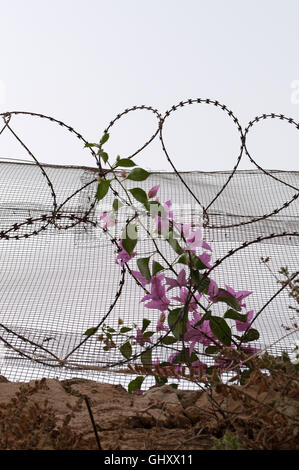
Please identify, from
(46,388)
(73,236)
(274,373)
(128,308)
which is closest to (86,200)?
(73,236)

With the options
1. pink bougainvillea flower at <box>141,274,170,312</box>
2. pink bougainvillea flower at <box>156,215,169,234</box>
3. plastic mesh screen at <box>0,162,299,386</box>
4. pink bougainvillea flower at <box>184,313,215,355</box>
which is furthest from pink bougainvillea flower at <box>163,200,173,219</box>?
plastic mesh screen at <box>0,162,299,386</box>

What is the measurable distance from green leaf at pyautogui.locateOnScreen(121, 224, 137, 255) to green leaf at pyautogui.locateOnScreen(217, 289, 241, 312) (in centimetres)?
22

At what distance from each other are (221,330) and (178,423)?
1.11 feet

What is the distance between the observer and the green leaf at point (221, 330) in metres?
1.14

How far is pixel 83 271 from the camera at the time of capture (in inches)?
74.4

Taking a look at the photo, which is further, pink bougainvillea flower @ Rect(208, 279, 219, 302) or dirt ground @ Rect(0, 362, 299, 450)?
pink bougainvillea flower @ Rect(208, 279, 219, 302)

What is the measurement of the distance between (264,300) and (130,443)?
106 cm

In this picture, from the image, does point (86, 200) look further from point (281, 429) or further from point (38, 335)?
point (281, 429)

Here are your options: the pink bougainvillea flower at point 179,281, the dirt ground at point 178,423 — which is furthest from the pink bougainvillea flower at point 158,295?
the dirt ground at point 178,423

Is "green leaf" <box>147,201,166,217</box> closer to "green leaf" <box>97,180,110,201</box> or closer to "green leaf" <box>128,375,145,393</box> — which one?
"green leaf" <box>97,180,110,201</box>

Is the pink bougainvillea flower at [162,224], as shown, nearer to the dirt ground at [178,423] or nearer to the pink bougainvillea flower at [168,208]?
the pink bougainvillea flower at [168,208]

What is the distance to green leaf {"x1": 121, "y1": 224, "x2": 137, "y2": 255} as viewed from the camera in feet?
3.70

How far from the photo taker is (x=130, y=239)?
1134 mm

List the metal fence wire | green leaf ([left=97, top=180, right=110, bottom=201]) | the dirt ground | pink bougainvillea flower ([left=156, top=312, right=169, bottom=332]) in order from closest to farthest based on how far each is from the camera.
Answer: the dirt ground → green leaf ([left=97, top=180, right=110, bottom=201]) → pink bougainvillea flower ([left=156, top=312, right=169, bottom=332]) → the metal fence wire
